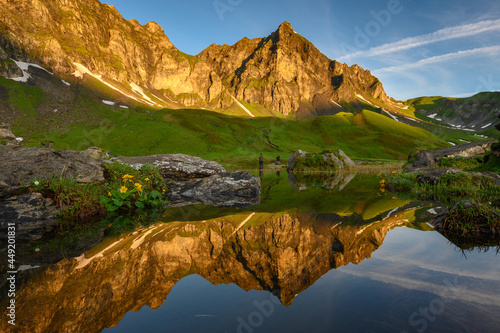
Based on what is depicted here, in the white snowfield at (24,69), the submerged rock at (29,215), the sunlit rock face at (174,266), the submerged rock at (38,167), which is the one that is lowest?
the submerged rock at (29,215)

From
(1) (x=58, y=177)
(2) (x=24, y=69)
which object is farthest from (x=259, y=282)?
(2) (x=24, y=69)

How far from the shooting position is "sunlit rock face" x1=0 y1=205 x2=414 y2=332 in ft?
11.2

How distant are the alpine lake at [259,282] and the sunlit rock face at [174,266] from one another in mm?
21

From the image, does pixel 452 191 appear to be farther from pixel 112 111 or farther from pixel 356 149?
pixel 112 111

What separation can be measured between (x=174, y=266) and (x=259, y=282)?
1799 millimetres

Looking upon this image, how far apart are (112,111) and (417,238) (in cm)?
14892

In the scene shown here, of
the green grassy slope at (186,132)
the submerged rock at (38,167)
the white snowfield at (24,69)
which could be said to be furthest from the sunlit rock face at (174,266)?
the white snowfield at (24,69)

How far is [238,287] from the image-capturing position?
403cm

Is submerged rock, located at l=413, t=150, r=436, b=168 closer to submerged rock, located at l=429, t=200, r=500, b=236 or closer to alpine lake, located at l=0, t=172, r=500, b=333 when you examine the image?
submerged rock, located at l=429, t=200, r=500, b=236

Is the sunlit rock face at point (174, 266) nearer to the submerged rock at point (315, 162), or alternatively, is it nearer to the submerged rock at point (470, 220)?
the submerged rock at point (470, 220)

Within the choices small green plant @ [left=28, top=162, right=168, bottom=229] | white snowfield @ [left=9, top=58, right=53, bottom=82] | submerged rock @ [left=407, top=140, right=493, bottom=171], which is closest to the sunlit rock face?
small green plant @ [left=28, top=162, right=168, bottom=229]

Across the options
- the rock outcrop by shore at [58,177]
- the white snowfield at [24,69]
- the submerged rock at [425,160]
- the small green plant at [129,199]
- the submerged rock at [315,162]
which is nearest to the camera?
the rock outcrop by shore at [58,177]

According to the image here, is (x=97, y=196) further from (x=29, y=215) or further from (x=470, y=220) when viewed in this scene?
(x=470, y=220)

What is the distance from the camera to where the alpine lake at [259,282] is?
3096 millimetres
